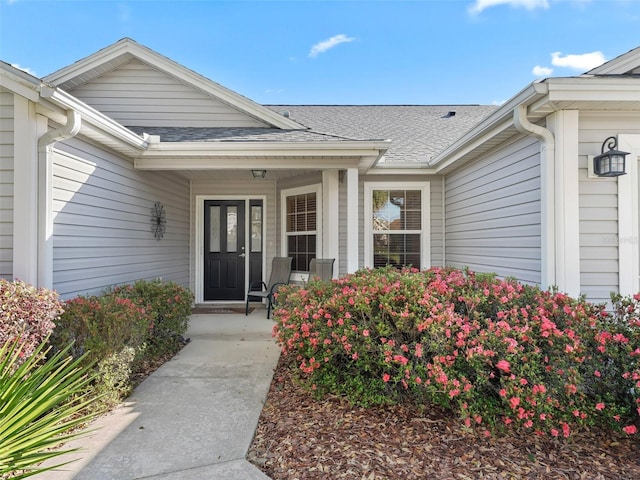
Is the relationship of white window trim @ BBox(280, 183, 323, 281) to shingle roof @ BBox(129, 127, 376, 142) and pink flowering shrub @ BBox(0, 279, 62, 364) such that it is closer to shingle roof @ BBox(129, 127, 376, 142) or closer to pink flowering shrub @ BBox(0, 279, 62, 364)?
shingle roof @ BBox(129, 127, 376, 142)

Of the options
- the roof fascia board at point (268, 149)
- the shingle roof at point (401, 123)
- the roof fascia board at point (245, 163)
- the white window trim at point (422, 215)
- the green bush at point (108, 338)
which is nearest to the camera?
the green bush at point (108, 338)

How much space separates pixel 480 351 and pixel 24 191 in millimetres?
3937

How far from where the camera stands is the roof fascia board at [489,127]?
308cm

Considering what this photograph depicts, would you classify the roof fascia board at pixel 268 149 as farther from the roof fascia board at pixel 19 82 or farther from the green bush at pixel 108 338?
the green bush at pixel 108 338

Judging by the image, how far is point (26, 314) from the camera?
106 inches

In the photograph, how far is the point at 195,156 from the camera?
4.89 meters

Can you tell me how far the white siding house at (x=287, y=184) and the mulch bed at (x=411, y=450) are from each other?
61.0 inches

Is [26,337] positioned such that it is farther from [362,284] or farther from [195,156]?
[195,156]

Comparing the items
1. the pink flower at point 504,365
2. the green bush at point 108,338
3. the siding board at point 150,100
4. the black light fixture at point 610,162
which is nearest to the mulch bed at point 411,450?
the pink flower at point 504,365

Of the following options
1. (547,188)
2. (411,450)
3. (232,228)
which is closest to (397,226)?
(547,188)

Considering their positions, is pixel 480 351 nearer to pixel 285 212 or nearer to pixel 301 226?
pixel 301 226

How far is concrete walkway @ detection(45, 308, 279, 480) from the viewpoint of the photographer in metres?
1.98

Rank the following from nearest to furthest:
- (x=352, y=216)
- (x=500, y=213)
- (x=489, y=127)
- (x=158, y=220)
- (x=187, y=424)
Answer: (x=187, y=424) → (x=489, y=127) → (x=500, y=213) → (x=352, y=216) → (x=158, y=220)

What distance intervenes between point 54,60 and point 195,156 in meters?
5.85
